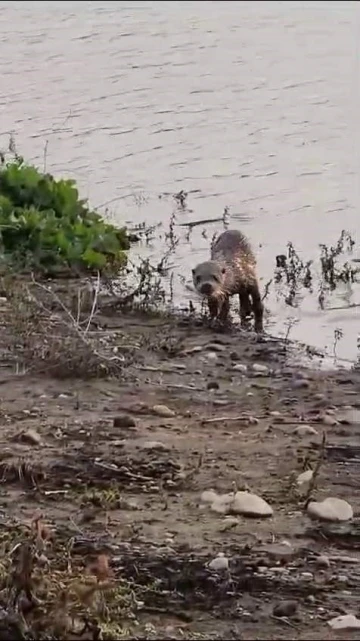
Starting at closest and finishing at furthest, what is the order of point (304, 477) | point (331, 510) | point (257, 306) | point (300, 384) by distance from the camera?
point (331, 510) < point (304, 477) < point (300, 384) < point (257, 306)

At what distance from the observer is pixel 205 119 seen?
15.4m

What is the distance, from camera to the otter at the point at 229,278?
8727mm

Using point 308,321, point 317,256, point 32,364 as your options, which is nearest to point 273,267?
point 317,256

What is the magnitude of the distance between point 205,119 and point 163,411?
9543mm

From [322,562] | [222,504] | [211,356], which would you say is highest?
[211,356]

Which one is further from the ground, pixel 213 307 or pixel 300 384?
pixel 213 307

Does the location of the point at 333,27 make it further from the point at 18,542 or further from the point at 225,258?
the point at 18,542

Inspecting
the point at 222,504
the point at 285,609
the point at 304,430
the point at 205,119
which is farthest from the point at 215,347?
the point at 205,119

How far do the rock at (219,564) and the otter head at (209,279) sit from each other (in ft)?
14.0

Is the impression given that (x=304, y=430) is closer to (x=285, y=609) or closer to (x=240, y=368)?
(x=240, y=368)

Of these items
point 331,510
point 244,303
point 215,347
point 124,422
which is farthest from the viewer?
point 244,303

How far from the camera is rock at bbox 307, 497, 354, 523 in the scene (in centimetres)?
498

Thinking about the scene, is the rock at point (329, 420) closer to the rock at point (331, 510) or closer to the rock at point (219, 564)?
the rock at point (331, 510)

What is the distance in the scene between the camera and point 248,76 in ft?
57.5
